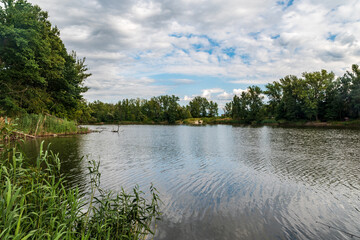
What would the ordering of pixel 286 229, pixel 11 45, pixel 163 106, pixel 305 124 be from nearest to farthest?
pixel 286 229
pixel 11 45
pixel 305 124
pixel 163 106

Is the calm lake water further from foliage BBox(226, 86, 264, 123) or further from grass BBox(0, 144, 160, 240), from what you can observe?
foliage BBox(226, 86, 264, 123)

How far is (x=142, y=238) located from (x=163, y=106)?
123 meters

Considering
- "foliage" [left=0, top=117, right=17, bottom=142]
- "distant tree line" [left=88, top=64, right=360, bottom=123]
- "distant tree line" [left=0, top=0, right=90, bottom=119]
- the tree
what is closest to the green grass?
"distant tree line" [left=0, top=0, right=90, bottom=119]

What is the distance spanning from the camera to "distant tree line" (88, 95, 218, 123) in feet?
393

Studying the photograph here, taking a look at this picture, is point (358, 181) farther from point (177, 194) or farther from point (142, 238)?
point (142, 238)

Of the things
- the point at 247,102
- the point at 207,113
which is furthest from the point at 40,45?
the point at 207,113

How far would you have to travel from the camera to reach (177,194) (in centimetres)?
870

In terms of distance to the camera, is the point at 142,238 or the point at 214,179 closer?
the point at 142,238

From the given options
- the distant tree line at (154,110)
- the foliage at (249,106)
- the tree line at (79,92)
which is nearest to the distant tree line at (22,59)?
the tree line at (79,92)

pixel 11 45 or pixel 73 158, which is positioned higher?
pixel 11 45

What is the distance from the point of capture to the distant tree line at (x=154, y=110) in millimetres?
119688

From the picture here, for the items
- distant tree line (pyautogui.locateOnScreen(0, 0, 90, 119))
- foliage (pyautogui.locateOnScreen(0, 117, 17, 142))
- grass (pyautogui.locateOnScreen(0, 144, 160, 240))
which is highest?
distant tree line (pyautogui.locateOnScreen(0, 0, 90, 119))

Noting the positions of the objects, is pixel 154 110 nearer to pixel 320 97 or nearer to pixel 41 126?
pixel 320 97

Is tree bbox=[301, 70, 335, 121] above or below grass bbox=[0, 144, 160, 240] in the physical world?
above
